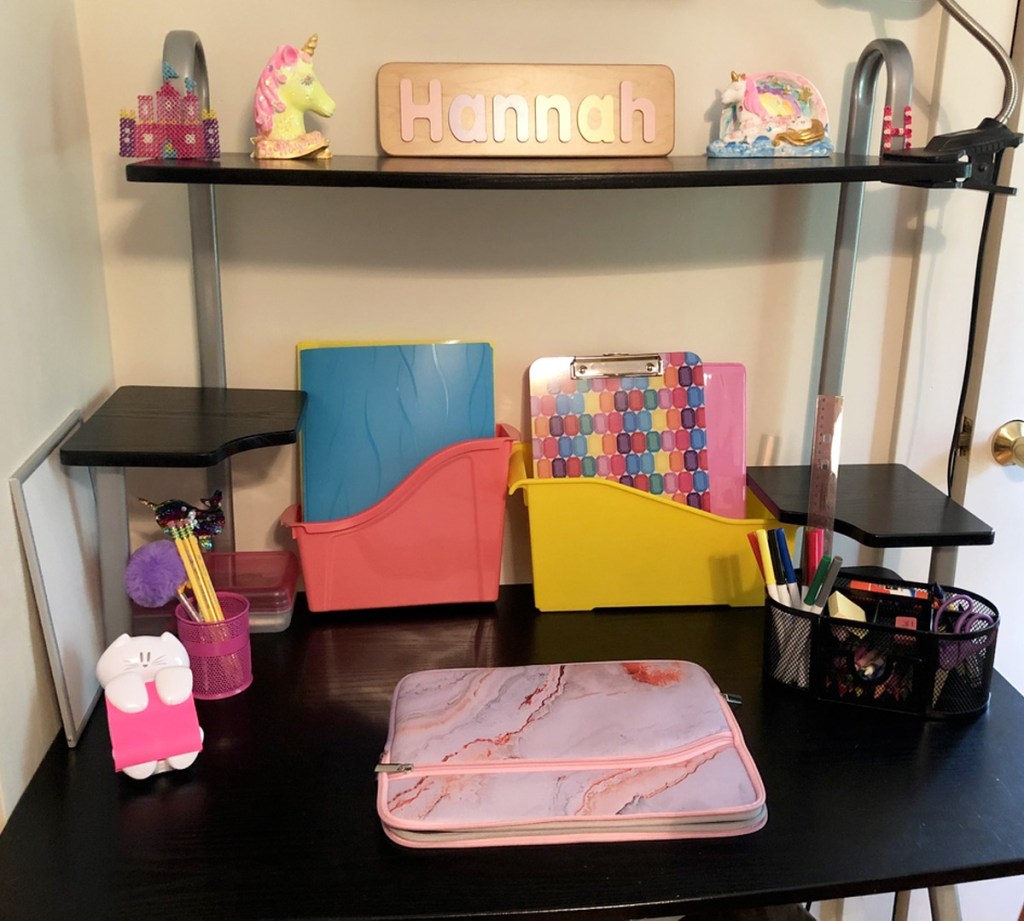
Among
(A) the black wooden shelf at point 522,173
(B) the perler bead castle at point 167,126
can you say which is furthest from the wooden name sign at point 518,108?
(B) the perler bead castle at point 167,126

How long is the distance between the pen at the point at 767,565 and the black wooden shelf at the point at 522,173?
0.36 m

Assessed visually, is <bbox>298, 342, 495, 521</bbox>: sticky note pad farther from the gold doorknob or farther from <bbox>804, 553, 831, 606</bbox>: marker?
the gold doorknob

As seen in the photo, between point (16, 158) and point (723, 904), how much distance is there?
33.1 inches

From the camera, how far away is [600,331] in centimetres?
124

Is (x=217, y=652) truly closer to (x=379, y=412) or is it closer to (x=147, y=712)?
(x=147, y=712)

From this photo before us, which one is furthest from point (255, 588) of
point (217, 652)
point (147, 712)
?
point (147, 712)

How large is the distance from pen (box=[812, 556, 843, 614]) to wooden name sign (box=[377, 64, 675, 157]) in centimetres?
48

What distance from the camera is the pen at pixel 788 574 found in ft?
3.53

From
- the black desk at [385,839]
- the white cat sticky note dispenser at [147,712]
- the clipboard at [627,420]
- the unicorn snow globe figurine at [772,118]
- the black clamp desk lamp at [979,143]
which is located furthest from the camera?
the clipboard at [627,420]

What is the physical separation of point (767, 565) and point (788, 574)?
3cm

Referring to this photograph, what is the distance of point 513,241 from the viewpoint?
1.20 m

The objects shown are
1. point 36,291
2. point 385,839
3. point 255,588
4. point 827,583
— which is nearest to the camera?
point 385,839

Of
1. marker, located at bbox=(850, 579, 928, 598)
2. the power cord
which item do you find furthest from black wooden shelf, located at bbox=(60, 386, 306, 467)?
Answer: the power cord

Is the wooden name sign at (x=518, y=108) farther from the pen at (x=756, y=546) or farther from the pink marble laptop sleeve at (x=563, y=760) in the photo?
Answer: the pink marble laptop sleeve at (x=563, y=760)
